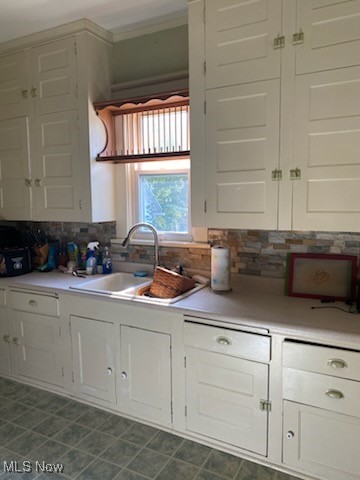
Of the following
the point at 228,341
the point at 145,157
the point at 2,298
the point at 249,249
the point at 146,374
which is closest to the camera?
the point at 228,341

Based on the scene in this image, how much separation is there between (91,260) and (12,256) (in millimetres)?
567

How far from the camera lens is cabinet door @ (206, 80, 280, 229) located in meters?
1.93

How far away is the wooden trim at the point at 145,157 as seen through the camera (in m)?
2.35

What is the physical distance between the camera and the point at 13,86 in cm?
275

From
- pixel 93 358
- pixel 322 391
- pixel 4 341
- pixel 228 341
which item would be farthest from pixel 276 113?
pixel 4 341

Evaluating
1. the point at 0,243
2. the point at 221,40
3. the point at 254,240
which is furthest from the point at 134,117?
the point at 0,243

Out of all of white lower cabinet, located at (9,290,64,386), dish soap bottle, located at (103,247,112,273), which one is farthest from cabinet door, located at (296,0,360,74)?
white lower cabinet, located at (9,290,64,386)

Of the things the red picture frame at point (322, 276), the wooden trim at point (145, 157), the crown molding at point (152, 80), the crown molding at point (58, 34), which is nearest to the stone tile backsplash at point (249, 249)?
the red picture frame at point (322, 276)

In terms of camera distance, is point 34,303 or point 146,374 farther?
point 34,303

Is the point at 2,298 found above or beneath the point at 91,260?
Answer: beneath

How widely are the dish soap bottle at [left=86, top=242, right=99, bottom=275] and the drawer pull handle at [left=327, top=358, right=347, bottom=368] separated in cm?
176

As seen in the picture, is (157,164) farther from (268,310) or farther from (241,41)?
(268,310)

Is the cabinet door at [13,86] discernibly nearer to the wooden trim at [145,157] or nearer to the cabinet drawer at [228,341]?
the wooden trim at [145,157]

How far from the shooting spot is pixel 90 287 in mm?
2498
